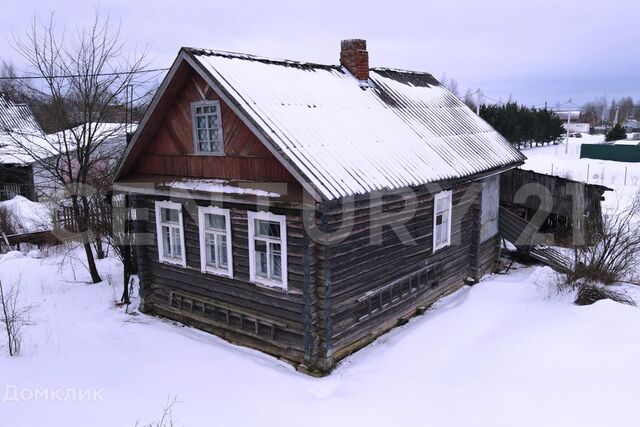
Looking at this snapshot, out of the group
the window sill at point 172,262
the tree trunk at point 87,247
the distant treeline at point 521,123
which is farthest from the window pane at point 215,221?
the distant treeline at point 521,123

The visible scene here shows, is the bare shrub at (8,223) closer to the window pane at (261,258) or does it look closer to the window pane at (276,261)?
the window pane at (261,258)

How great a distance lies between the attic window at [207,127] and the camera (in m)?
8.88

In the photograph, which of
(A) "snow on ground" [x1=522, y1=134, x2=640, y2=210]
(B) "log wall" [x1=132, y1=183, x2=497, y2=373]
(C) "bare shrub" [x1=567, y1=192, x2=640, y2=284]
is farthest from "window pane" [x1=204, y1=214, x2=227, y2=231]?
(A) "snow on ground" [x1=522, y1=134, x2=640, y2=210]

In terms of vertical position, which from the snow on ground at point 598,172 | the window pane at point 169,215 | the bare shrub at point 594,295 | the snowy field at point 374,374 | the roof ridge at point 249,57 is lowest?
the snowy field at point 374,374

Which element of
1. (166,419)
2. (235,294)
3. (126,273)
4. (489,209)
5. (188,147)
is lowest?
(166,419)

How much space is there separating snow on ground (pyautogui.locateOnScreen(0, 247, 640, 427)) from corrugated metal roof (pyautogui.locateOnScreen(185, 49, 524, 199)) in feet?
10.4

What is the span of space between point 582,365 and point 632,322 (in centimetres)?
162

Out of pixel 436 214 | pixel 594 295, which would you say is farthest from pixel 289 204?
pixel 594 295

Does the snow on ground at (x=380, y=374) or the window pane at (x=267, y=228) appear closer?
the snow on ground at (x=380, y=374)

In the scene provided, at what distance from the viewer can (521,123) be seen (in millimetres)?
51844

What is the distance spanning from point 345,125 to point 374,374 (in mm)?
4826

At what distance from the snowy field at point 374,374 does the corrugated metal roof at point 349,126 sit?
3.17 metres

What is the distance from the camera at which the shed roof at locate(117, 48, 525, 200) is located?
7.84 metres

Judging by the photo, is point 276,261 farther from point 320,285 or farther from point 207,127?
point 207,127
